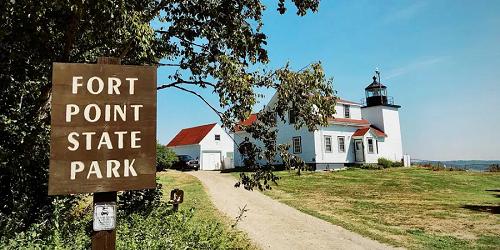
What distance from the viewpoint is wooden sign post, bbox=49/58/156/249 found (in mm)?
3305

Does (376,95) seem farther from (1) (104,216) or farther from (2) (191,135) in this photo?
(1) (104,216)

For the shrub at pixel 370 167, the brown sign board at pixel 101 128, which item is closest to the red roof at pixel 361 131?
the shrub at pixel 370 167

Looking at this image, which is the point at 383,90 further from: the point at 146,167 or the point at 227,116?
the point at 146,167

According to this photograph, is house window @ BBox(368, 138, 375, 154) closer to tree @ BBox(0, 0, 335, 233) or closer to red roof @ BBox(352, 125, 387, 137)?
red roof @ BBox(352, 125, 387, 137)

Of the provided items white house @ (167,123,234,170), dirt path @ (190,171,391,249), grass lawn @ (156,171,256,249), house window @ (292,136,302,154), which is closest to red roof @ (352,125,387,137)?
house window @ (292,136,302,154)

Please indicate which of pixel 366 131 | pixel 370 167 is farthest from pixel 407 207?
pixel 366 131

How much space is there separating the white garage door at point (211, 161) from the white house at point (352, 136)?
154 inches

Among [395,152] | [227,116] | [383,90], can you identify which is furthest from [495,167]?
[227,116]

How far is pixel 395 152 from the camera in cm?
4078

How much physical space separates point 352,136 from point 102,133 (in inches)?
1437

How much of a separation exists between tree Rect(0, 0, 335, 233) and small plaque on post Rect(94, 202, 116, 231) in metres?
4.19

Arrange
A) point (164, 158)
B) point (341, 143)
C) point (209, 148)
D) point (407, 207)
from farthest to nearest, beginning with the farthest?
point (209, 148) < point (164, 158) < point (341, 143) < point (407, 207)

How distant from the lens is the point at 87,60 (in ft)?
32.3

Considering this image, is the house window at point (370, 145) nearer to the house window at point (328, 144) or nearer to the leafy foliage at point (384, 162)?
the leafy foliage at point (384, 162)
